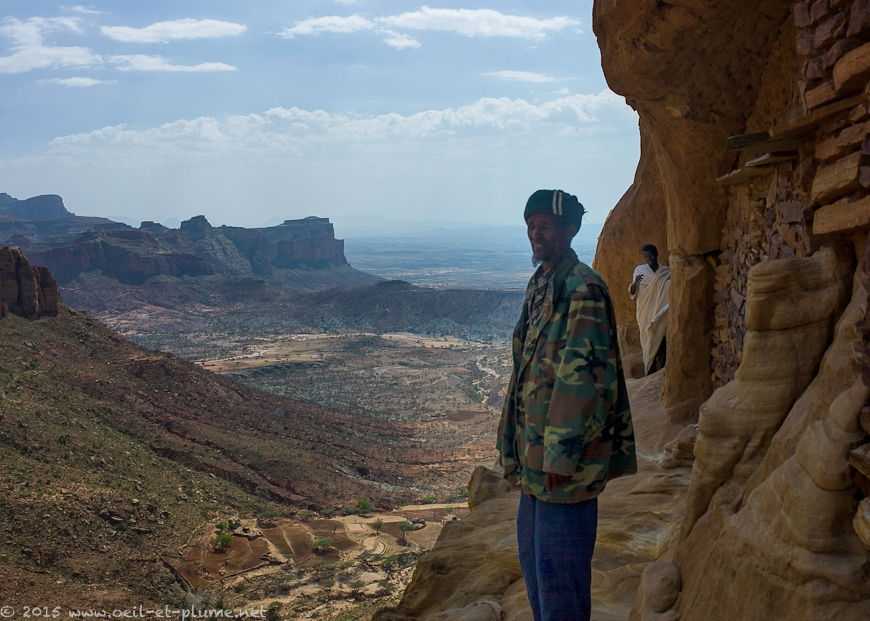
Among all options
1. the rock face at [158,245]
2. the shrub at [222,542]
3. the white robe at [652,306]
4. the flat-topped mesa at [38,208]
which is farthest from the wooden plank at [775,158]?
the flat-topped mesa at [38,208]

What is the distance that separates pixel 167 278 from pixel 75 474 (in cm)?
6666

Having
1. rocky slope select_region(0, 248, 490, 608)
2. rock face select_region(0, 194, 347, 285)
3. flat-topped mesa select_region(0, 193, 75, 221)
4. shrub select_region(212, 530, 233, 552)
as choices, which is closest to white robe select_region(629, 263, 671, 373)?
rocky slope select_region(0, 248, 490, 608)

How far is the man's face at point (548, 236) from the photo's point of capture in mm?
3008

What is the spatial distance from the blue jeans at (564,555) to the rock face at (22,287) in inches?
1149

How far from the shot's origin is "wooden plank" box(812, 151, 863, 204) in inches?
117

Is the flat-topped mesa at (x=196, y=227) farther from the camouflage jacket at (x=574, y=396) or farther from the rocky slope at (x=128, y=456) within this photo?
the camouflage jacket at (x=574, y=396)

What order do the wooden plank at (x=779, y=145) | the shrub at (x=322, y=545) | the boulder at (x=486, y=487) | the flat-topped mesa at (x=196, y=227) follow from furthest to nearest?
1. the flat-topped mesa at (x=196, y=227)
2. the shrub at (x=322, y=545)
3. the boulder at (x=486, y=487)
4. the wooden plank at (x=779, y=145)

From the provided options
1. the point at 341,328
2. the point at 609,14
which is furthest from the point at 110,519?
the point at 341,328

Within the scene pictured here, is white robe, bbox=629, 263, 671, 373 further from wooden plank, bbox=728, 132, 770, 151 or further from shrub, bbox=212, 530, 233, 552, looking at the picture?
shrub, bbox=212, 530, 233, 552

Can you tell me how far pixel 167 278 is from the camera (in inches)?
3147

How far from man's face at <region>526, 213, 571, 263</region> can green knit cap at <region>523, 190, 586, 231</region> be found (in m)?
0.02

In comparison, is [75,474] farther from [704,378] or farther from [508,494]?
[704,378]

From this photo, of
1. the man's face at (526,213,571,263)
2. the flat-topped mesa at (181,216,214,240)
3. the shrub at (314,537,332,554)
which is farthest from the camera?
the flat-topped mesa at (181,216,214,240)

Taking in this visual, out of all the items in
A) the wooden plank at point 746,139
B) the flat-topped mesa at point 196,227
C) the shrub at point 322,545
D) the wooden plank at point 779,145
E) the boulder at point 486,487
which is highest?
the flat-topped mesa at point 196,227
